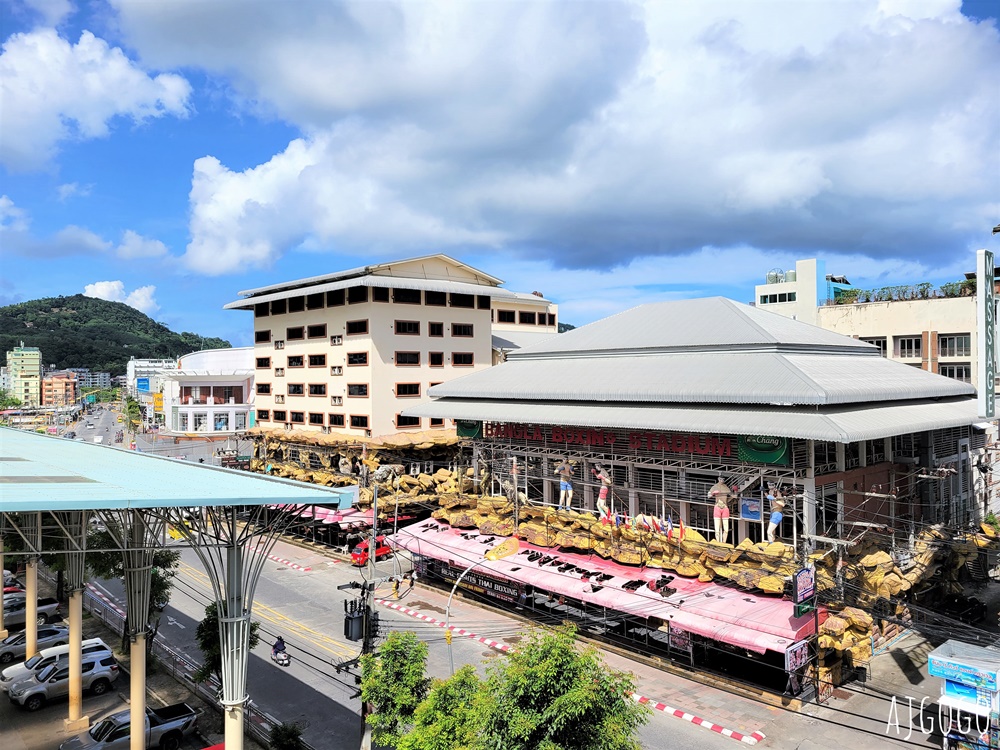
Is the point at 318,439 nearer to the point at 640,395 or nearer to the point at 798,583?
the point at 640,395

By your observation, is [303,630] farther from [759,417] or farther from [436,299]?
[436,299]

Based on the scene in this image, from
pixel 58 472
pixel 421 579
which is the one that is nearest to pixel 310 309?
pixel 421 579

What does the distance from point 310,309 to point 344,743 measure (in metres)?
49.5

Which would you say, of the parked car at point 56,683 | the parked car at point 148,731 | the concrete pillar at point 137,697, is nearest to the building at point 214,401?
the parked car at point 56,683

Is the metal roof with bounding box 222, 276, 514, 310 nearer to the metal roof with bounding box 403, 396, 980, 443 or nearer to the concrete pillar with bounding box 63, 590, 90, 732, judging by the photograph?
the metal roof with bounding box 403, 396, 980, 443

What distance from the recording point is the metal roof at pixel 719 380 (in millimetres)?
34500

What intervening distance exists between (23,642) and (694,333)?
41300 mm

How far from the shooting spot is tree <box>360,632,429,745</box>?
20562 millimetres

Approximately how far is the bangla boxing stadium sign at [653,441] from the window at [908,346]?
4381 centimetres

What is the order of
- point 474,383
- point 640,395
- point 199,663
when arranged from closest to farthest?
point 199,663 < point 640,395 < point 474,383

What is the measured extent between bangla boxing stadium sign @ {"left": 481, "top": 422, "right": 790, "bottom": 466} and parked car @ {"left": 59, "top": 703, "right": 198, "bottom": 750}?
2481 centimetres

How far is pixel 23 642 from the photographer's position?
1431 inches

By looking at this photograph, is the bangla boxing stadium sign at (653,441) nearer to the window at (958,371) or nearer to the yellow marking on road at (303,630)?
the yellow marking on road at (303,630)

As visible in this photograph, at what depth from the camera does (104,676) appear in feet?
103
